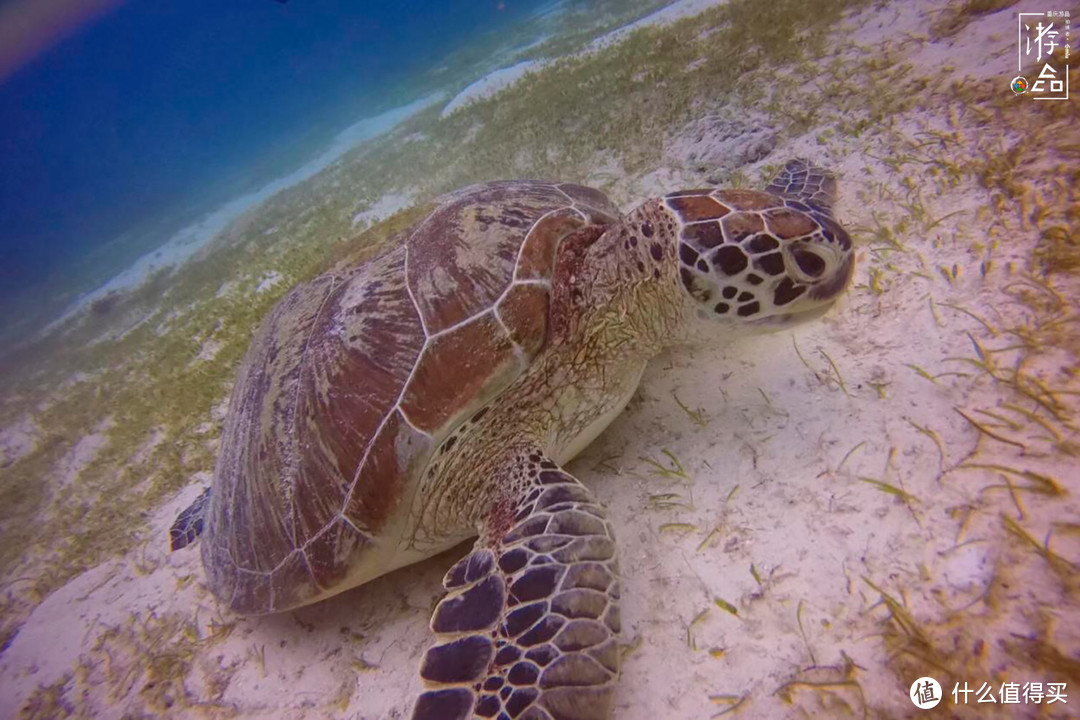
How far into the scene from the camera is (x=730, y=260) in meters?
1.80

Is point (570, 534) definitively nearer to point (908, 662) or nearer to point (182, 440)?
point (908, 662)

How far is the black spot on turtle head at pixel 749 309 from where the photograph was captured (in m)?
1.84

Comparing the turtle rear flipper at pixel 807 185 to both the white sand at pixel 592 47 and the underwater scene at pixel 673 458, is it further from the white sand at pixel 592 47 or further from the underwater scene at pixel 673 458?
the white sand at pixel 592 47

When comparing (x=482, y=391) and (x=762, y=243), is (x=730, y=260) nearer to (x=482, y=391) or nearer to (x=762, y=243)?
(x=762, y=243)

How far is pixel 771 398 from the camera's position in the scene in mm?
2004

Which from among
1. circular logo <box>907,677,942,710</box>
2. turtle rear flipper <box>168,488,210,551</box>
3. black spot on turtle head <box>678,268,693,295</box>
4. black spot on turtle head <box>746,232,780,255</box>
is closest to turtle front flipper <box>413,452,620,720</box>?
circular logo <box>907,677,942,710</box>

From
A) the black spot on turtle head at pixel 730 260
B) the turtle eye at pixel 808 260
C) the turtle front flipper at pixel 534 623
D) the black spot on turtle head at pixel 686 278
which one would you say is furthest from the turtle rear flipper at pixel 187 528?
the turtle eye at pixel 808 260

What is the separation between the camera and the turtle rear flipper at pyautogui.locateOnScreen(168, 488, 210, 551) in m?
2.91

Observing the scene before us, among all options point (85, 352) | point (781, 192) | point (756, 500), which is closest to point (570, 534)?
point (756, 500)

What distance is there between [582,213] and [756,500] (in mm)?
1657

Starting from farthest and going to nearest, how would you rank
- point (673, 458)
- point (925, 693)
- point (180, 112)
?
1. point (180, 112)
2. point (673, 458)
3. point (925, 693)

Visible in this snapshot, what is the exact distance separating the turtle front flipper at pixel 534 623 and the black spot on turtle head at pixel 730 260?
41.2 inches

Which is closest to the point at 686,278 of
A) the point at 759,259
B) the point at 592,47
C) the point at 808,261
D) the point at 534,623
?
the point at 759,259

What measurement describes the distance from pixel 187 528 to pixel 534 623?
278 centimetres
